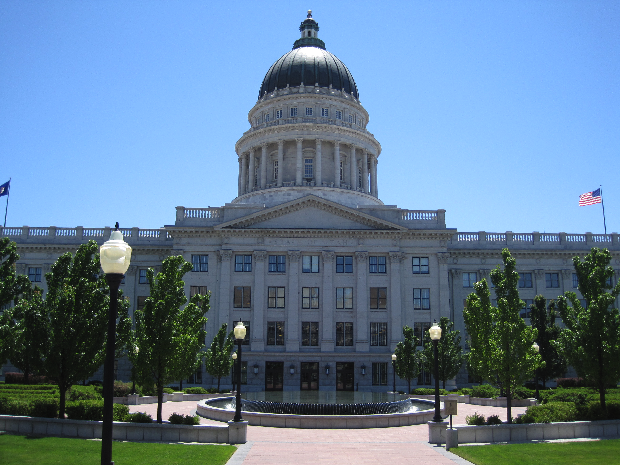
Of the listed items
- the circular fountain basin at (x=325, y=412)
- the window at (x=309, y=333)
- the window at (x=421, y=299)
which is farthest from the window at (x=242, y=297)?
the circular fountain basin at (x=325, y=412)

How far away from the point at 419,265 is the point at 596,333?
31700mm

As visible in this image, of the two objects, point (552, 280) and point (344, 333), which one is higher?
point (552, 280)

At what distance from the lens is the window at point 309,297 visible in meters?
59.0

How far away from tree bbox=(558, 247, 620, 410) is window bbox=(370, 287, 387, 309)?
29.2m

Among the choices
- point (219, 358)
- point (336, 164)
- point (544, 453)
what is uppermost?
point (336, 164)

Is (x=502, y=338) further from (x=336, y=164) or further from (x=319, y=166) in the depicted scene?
(x=336, y=164)

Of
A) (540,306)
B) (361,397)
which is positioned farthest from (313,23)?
(361,397)

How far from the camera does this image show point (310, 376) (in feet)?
187

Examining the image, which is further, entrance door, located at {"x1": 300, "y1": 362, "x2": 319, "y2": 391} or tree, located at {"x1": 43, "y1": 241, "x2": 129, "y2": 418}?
entrance door, located at {"x1": 300, "y1": 362, "x2": 319, "y2": 391}

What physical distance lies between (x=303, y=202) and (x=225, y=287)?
1147 centimetres

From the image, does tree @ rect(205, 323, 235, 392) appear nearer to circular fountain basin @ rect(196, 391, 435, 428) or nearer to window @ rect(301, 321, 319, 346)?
window @ rect(301, 321, 319, 346)

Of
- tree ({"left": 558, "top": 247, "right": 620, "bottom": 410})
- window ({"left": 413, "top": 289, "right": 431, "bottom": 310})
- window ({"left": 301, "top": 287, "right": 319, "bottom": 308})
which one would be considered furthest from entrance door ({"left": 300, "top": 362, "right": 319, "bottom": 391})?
tree ({"left": 558, "top": 247, "right": 620, "bottom": 410})

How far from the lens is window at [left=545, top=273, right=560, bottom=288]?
6562 cm

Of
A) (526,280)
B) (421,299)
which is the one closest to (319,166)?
(421,299)
